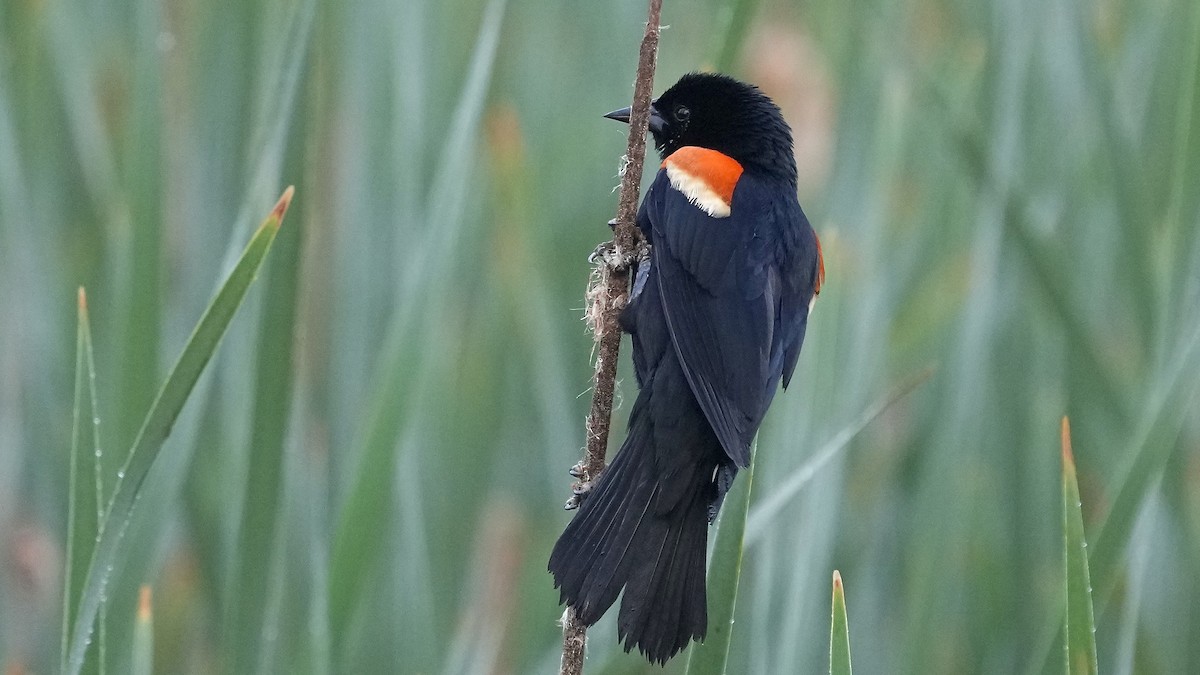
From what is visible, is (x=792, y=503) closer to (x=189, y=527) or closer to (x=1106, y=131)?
(x=1106, y=131)

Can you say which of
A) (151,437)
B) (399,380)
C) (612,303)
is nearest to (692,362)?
(612,303)

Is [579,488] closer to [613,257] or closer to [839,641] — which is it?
[613,257]

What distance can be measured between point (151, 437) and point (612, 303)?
59cm

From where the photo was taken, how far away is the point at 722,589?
3.75 ft

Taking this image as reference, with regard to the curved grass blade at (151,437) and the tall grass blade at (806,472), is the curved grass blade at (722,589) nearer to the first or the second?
the tall grass blade at (806,472)

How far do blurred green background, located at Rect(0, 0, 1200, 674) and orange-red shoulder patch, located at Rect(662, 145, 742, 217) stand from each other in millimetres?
157

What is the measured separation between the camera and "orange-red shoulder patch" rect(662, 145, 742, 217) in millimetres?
1641

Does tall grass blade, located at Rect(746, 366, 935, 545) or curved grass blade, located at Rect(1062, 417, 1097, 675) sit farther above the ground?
tall grass blade, located at Rect(746, 366, 935, 545)

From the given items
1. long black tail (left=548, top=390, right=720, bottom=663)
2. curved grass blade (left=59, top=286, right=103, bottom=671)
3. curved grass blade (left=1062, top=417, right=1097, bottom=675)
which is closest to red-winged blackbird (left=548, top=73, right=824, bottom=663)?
long black tail (left=548, top=390, right=720, bottom=663)

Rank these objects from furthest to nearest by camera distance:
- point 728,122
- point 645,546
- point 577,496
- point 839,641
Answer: point 728,122 < point 577,496 < point 645,546 < point 839,641

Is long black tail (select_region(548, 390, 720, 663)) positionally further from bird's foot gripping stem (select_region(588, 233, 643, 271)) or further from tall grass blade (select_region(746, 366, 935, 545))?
bird's foot gripping stem (select_region(588, 233, 643, 271))

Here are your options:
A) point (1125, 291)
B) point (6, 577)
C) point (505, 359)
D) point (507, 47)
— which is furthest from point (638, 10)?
point (6, 577)

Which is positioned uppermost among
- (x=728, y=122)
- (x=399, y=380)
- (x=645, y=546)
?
(x=728, y=122)

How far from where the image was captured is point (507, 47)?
101 inches
